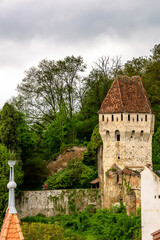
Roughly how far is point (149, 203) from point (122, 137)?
10.0 meters

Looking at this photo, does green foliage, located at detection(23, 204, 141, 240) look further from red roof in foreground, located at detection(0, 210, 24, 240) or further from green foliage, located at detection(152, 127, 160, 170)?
red roof in foreground, located at detection(0, 210, 24, 240)

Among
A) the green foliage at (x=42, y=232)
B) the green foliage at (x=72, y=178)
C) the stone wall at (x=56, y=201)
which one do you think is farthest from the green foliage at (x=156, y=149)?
the green foliage at (x=42, y=232)

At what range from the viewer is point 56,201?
43.7m

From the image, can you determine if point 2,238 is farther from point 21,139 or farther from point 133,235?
point 21,139

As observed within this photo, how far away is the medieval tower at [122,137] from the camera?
41906mm

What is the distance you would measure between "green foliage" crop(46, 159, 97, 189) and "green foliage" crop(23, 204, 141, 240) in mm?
2879

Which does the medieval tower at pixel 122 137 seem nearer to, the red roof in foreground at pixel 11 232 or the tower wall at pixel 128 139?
the tower wall at pixel 128 139

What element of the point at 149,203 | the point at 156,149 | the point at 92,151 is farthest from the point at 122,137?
the point at 149,203

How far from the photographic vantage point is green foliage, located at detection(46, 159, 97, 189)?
44625 millimetres

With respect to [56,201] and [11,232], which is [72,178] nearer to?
[56,201]

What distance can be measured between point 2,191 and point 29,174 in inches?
211

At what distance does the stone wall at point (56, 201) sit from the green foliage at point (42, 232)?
26.0 ft

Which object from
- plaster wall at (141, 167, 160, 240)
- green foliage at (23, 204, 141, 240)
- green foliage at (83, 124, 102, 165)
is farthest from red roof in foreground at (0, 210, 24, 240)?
green foliage at (83, 124, 102, 165)

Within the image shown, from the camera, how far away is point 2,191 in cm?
4100
